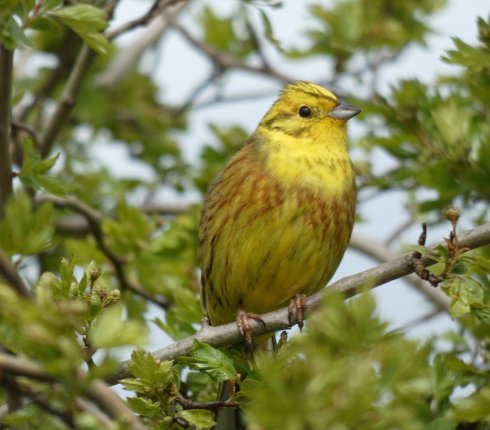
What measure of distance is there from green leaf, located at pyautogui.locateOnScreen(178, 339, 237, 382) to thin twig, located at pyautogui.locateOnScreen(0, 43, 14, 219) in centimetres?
97

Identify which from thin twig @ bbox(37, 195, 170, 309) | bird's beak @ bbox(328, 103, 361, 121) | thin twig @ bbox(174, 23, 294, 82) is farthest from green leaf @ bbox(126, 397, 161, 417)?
thin twig @ bbox(174, 23, 294, 82)

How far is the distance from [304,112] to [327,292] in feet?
6.84

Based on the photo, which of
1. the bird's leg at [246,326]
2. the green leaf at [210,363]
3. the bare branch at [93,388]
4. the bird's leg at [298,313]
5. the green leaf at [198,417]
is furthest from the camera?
the bird's leg at [298,313]

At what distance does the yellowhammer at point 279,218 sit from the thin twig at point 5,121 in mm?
972

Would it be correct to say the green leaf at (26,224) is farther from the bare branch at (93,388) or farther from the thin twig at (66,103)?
the thin twig at (66,103)

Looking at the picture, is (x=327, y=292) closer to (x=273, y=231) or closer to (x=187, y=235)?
(x=273, y=231)

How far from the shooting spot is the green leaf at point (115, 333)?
2.03m

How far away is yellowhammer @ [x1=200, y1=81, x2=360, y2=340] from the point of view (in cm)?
407

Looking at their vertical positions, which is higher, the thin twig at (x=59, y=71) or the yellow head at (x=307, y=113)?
the yellow head at (x=307, y=113)

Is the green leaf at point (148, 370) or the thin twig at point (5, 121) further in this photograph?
the thin twig at point (5, 121)

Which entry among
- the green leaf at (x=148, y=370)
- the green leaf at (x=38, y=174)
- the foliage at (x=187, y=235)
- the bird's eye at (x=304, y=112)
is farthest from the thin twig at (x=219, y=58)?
the green leaf at (x=148, y=370)

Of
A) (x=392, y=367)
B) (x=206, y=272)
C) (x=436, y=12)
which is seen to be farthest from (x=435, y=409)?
(x=436, y=12)

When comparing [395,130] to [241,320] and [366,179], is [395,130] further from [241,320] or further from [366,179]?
[241,320]

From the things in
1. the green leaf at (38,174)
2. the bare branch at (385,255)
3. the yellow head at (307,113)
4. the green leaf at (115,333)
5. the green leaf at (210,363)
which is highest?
the green leaf at (115,333)
